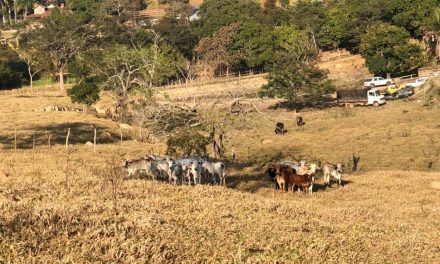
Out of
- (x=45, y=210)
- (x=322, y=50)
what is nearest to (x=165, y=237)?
(x=45, y=210)

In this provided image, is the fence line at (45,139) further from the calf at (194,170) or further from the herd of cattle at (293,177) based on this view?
the herd of cattle at (293,177)

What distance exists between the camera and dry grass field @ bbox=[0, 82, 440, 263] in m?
7.17

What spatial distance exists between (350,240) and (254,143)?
90.9ft

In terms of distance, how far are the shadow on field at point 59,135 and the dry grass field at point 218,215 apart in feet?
2.44

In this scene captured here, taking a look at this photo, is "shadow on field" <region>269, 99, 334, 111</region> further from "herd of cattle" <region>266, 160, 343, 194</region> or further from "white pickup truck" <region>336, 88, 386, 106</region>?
"herd of cattle" <region>266, 160, 343, 194</region>

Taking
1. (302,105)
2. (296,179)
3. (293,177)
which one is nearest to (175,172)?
(293,177)

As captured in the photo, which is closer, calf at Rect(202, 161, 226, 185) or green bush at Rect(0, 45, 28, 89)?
calf at Rect(202, 161, 226, 185)

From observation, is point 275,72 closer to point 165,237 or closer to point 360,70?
point 360,70

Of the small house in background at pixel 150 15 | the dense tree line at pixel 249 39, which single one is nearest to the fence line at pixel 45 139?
the dense tree line at pixel 249 39

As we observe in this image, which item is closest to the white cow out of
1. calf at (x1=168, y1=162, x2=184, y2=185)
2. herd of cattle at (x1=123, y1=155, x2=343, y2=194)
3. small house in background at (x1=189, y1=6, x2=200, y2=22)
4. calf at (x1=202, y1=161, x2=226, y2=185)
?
herd of cattle at (x1=123, y1=155, x2=343, y2=194)

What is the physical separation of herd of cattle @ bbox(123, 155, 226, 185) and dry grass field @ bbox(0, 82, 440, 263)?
1.29m

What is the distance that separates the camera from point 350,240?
32.9ft

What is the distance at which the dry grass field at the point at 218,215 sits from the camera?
717cm

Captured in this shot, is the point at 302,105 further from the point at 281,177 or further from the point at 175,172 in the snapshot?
the point at 175,172
